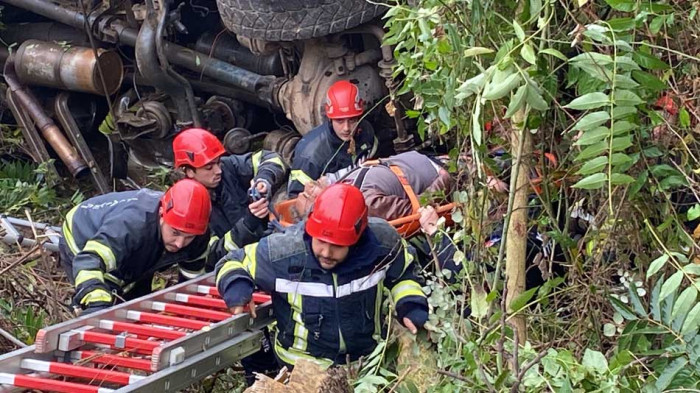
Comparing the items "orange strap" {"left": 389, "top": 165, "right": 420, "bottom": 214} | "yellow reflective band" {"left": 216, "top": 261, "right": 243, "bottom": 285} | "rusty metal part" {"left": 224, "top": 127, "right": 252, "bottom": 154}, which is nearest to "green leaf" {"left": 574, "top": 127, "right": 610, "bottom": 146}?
"yellow reflective band" {"left": 216, "top": 261, "right": 243, "bottom": 285}

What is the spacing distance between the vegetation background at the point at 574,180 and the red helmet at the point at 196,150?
2526mm

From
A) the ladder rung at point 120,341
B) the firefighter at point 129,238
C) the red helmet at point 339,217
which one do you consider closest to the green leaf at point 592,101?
the red helmet at point 339,217

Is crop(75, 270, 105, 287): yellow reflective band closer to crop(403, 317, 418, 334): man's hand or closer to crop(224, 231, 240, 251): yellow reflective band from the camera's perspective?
crop(224, 231, 240, 251): yellow reflective band

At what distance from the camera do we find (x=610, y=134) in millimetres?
1780

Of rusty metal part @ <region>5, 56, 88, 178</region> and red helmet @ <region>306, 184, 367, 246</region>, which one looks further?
rusty metal part @ <region>5, 56, 88, 178</region>

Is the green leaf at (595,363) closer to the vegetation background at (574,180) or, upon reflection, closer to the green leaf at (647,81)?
the vegetation background at (574,180)

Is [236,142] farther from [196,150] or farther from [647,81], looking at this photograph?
[647,81]

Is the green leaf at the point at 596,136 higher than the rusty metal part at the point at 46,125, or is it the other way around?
the green leaf at the point at 596,136

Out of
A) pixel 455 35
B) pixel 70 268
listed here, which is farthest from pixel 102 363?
pixel 455 35

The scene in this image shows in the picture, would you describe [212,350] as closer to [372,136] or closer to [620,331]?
[620,331]

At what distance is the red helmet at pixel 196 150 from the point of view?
4.90 meters

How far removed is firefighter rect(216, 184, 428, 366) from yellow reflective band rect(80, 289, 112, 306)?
50 cm

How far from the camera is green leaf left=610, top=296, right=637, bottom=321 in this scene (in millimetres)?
1975

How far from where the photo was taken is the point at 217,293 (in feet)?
13.2
